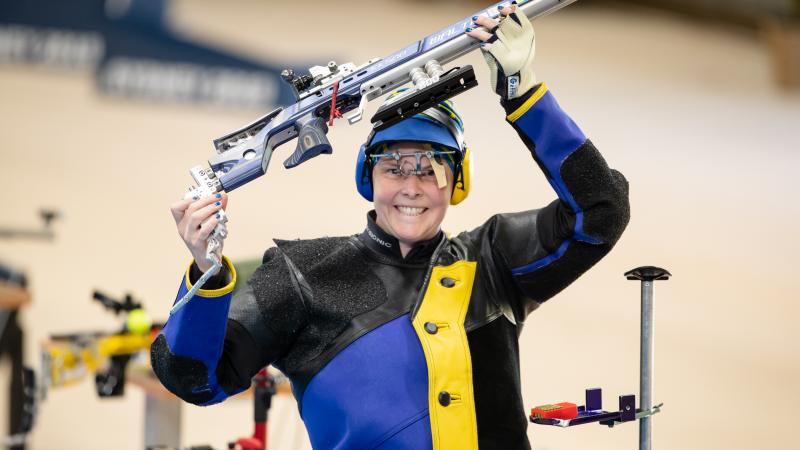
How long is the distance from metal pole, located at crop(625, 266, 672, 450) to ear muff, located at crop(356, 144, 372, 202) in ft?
1.64

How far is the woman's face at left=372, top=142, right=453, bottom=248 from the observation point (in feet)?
6.52

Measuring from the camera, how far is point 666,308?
14.9ft

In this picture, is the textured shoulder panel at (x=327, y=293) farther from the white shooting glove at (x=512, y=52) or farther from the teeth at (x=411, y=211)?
the white shooting glove at (x=512, y=52)

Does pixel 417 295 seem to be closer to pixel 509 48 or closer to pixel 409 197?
pixel 409 197

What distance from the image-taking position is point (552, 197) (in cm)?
520

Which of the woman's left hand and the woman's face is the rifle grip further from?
the woman's left hand

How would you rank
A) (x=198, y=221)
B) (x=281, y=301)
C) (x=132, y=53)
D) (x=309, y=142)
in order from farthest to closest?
(x=132, y=53) < (x=281, y=301) < (x=309, y=142) < (x=198, y=221)

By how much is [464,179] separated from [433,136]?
143 millimetres

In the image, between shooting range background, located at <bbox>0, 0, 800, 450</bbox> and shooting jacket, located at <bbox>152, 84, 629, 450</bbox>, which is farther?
shooting range background, located at <bbox>0, 0, 800, 450</bbox>

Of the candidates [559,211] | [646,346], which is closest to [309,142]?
[559,211]

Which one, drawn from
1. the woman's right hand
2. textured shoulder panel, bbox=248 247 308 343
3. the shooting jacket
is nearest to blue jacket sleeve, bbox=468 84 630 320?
the shooting jacket

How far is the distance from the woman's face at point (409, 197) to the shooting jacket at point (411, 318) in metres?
0.05

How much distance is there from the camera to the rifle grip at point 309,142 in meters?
1.86

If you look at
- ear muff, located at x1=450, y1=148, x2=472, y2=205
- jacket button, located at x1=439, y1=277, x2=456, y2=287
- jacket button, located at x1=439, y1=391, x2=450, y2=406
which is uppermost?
ear muff, located at x1=450, y1=148, x2=472, y2=205
